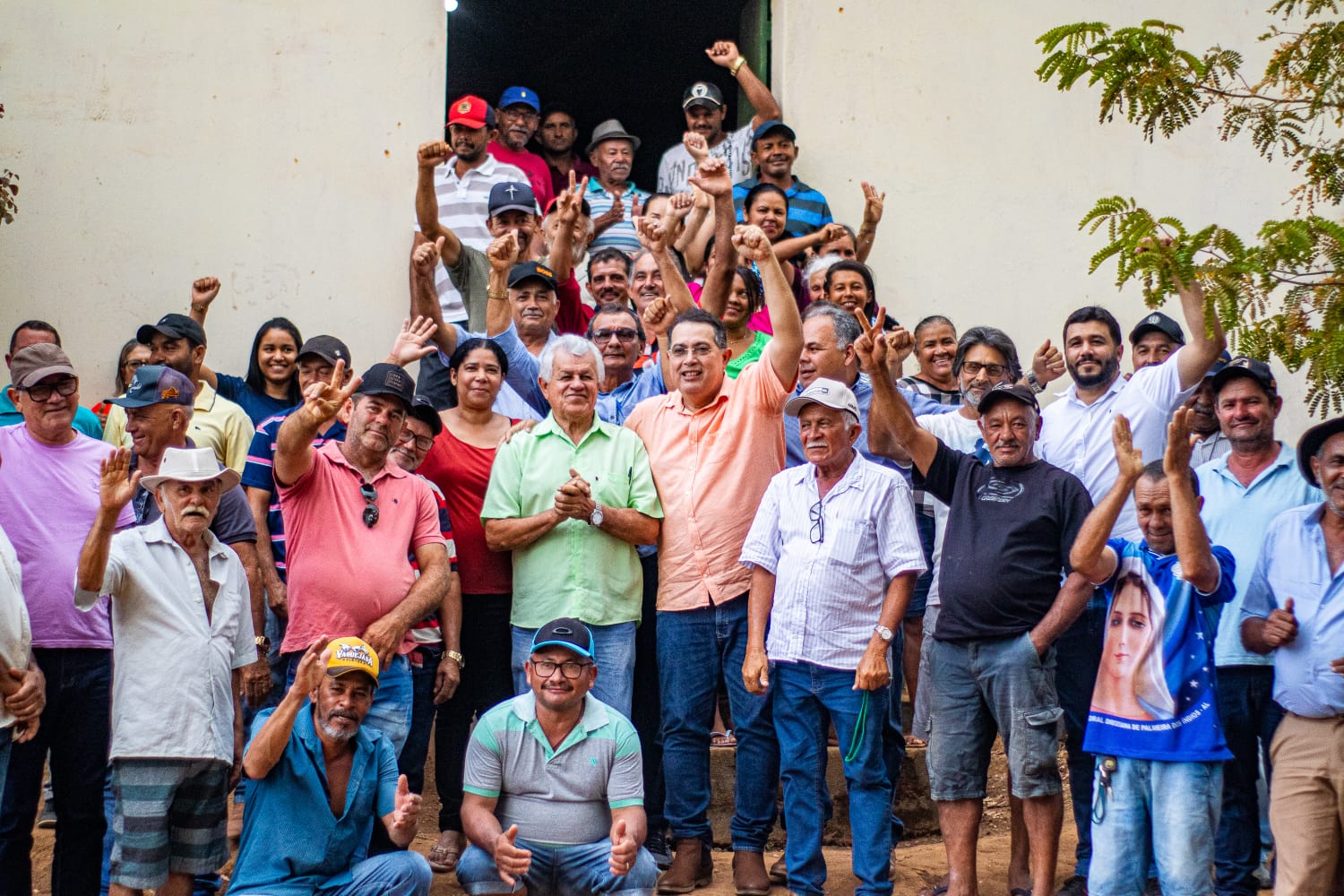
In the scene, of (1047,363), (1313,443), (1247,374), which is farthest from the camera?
(1047,363)

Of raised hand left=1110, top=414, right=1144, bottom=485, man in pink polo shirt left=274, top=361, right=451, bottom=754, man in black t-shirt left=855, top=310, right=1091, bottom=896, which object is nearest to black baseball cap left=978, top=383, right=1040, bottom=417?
man in black t-shirt left=855, top=310, right=1091, bottom=896

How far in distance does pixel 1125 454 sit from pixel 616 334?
2.82m

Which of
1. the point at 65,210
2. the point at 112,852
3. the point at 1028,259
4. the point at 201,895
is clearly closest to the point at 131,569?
the point at 112,852

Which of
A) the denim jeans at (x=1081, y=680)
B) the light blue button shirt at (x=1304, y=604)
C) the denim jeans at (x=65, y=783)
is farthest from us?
the denim jeans at (x=1081, y=680)

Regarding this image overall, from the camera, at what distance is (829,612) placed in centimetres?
555

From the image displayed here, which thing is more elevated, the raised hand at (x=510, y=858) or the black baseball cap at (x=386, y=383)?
the black baseball cap at (x=386, y=383)

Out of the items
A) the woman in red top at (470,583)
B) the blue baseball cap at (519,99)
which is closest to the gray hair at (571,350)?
the woman in red top at (470,583)

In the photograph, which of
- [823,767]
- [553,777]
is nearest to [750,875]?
[823,767]

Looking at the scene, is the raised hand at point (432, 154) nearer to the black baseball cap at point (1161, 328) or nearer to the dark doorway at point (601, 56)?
the black baseball cap at point (1161, 328)

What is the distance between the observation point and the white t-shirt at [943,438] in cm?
644

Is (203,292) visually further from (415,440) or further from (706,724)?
(706,724)

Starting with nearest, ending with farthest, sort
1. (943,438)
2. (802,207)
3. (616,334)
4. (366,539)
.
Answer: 1. (366,539)
2. (943,438)
3. (616,334)
4. (802,207)

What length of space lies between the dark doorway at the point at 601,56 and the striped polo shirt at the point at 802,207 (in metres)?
2.89

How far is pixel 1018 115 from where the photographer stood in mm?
9633
